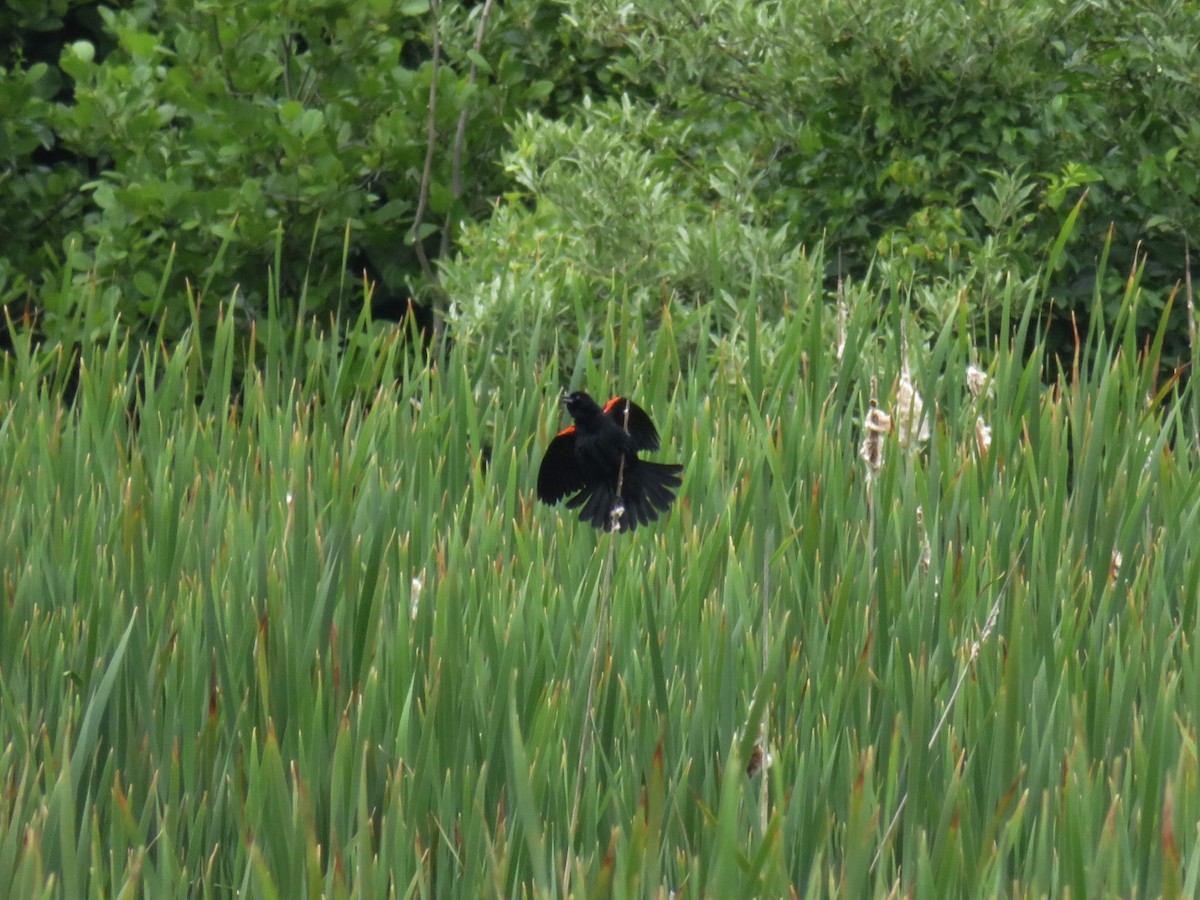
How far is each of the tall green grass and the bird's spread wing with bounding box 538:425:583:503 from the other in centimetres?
19

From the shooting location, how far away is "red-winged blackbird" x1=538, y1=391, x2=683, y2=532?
158 centimetres

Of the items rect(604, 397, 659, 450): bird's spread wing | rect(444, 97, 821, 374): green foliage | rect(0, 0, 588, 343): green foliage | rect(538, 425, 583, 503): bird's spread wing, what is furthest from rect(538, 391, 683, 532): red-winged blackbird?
rect(0, 0, 588, 343): green foliage

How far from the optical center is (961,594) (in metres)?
2.00

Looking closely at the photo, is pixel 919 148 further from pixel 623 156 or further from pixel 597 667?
pixel 597 667

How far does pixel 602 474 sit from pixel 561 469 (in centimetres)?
6

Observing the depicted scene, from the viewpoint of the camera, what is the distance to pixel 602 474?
5.25 ft

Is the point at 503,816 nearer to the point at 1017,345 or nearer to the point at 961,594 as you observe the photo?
the point at 961,594

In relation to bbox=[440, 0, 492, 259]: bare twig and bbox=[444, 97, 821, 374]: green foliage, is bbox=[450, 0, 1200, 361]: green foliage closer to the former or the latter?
bbox=[444, 97, 821, 374]: green foliage

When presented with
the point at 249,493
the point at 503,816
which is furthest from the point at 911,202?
the point at 503,816

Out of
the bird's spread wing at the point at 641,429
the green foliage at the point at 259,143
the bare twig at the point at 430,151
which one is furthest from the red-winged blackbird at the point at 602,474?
the bare twig at the point at 430,151

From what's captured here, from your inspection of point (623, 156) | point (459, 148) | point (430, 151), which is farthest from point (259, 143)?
point (623, 156)

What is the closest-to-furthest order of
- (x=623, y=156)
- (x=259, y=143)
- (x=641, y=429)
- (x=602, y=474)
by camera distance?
1. (x=602, y=474)
2. (x=641, y=429)
3. (x=623, y=156)
4. (x=259, y=143)

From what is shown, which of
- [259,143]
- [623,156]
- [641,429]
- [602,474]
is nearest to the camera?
[602,474]

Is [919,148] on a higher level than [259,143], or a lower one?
higher
